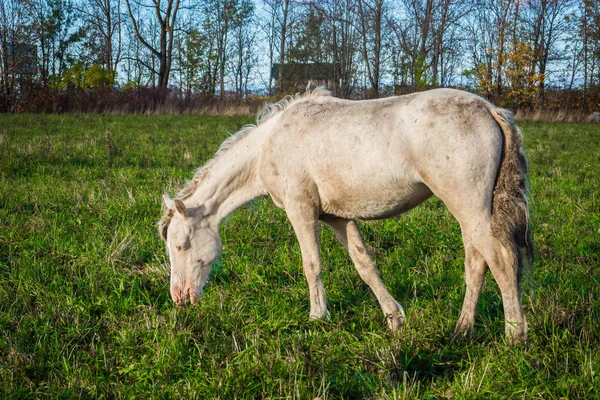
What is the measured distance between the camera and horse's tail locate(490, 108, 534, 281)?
10.4ft

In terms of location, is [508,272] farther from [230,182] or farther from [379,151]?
[230,182]

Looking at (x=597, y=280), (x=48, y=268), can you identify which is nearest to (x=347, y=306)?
(x=597, y=280)

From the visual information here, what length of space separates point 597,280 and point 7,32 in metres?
35.8

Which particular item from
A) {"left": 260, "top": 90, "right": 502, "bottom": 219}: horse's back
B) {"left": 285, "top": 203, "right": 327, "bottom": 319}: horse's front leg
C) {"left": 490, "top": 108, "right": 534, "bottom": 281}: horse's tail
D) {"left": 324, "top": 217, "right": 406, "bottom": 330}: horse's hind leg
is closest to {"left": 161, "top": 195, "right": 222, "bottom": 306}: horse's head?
{"left": 260, "top": 90, "right": 502, "bottom": 219}: horse's back

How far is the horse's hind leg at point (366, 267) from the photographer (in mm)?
3814

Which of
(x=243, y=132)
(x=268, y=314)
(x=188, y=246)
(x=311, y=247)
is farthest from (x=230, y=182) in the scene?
(x=268, y=314)

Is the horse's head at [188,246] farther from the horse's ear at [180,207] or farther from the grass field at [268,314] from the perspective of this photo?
the grass field at [268,314]

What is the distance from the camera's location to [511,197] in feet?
10.4

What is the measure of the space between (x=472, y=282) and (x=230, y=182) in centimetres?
230

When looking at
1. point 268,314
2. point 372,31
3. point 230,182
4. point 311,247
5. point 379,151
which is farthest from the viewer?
point 372,31

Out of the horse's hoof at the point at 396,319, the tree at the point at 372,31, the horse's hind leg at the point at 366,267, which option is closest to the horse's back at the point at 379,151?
the horse's hind leg at the point at 366,267

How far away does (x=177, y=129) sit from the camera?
17891 millimetres

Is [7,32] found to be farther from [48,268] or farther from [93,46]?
[48,268]

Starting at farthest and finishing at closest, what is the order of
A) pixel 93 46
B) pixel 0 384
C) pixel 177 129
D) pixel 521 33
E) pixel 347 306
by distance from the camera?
pixel 93 46 < pixel 521 33 < pixel 177 129 < pixel 347 306 < pixel 0 384
